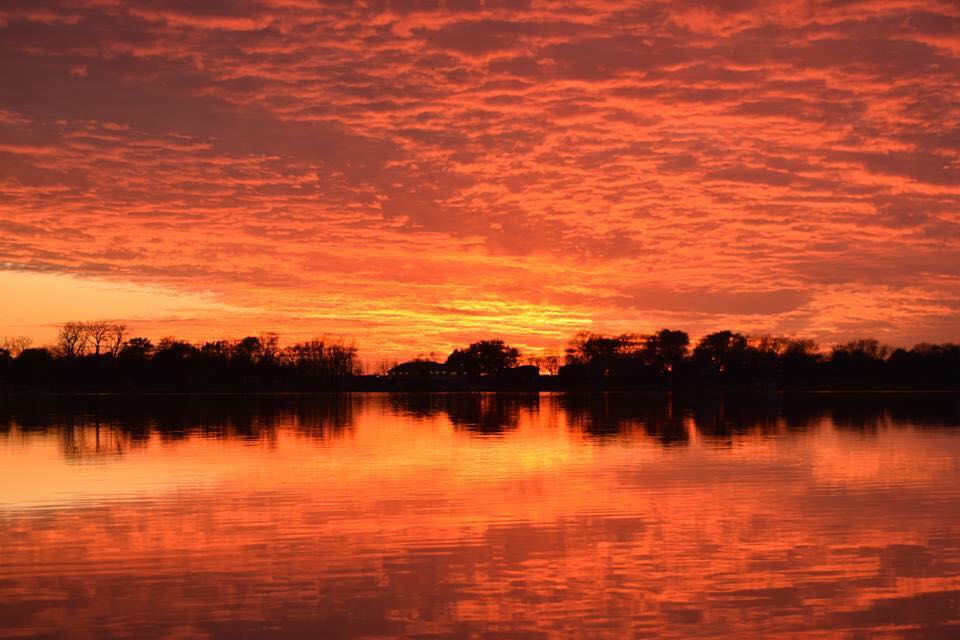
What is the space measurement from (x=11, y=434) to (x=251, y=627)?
157 feet

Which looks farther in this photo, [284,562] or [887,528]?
[887,528]

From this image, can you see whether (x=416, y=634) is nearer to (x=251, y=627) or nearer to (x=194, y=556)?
(x=251, y=627)

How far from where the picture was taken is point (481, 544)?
1969cm

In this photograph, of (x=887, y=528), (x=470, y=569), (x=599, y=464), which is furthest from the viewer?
(x=599, y=464)

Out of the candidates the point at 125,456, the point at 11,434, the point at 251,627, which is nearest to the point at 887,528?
the point at 251,627

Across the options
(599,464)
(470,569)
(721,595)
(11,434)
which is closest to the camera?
(721,595)

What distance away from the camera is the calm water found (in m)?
14.1

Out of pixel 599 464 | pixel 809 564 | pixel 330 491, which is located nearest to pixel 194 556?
pixel 330 491

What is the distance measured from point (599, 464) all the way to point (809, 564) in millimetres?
18334

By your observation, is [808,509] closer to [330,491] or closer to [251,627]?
[330,491]

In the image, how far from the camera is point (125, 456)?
3928 cm

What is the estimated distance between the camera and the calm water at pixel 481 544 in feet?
46.3

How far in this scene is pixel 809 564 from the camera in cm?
1773

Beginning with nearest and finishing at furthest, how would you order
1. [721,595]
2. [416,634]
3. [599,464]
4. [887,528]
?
[416,634]
[721,595]
[887,528]
[599,464]
